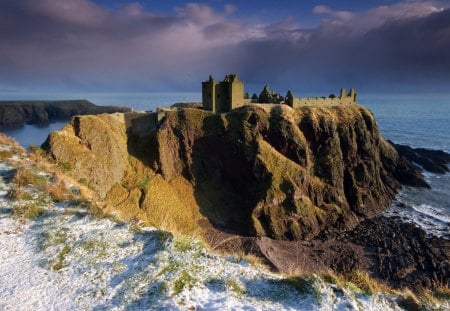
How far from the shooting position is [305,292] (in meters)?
10.1

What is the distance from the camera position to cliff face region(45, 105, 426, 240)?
139 feet

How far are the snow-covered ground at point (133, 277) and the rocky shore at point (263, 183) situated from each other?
22.9 meters

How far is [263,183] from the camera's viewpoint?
47.5m

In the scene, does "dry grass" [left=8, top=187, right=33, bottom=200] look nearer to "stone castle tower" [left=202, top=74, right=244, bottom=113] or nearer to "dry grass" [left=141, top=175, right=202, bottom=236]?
"dry grass" [left=141, top=175, right=202, bottom=236]

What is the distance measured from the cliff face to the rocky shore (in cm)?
19

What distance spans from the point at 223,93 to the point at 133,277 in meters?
49.0

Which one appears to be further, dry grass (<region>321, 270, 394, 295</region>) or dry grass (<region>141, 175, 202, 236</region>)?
dry grass (<region>141, 175, 202, 236</region>)

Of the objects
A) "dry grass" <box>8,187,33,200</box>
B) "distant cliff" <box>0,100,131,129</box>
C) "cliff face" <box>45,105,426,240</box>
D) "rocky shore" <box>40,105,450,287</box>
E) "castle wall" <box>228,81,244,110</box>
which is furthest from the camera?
"distant cliff" <box>0,100,131,129</box>

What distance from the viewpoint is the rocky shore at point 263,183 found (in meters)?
37.8

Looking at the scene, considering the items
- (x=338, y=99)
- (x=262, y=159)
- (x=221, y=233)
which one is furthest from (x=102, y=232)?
(x=338, y=99)

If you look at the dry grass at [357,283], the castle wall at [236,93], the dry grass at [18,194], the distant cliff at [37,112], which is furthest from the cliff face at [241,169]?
the distant cliff at [37,112]

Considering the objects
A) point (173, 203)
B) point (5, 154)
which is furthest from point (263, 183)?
point (5, 154)

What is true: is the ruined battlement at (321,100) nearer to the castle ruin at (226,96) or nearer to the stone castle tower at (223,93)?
the castle ruin at (226,96)

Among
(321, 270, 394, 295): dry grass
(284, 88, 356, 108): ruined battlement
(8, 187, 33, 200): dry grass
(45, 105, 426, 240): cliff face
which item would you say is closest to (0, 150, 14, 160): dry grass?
(8, 187, 33, 200): dry grass
